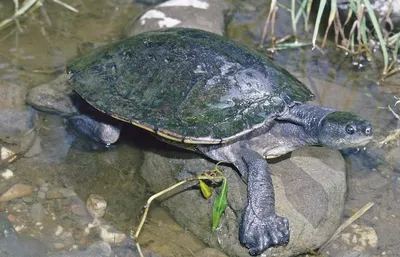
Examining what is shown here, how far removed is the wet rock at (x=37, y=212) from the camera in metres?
3.58

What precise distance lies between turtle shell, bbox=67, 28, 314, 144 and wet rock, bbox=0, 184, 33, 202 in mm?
690

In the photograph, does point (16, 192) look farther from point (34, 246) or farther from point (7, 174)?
point (34, 246)

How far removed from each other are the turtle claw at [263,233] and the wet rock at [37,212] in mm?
1227

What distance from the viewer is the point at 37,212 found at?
3625 mm

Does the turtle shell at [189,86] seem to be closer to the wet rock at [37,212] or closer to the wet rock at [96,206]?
the wet rock at [96,206]

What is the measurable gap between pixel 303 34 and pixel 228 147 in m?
2.31

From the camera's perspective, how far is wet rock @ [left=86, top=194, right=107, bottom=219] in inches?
145

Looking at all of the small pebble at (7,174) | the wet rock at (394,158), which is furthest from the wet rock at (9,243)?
the wet rock at (394,158)

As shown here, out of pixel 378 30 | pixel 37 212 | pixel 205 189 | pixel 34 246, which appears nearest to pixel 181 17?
pixel 378 30

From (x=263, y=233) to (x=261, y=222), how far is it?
7 centimetres

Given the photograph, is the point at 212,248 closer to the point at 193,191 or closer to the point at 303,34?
the point at 193,191

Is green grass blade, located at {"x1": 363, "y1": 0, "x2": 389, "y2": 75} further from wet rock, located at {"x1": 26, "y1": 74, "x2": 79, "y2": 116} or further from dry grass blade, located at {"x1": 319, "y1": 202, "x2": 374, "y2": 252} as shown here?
wet rock, located at {"x1": 26, "y1": 74, "x2": 79, "y2": 116}

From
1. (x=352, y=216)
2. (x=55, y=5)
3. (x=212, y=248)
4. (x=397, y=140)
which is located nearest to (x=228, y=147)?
(x=212, y=248)

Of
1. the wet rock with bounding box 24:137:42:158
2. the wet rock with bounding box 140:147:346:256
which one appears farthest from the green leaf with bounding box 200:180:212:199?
the wet rock with bounding box 24:137:42:158
